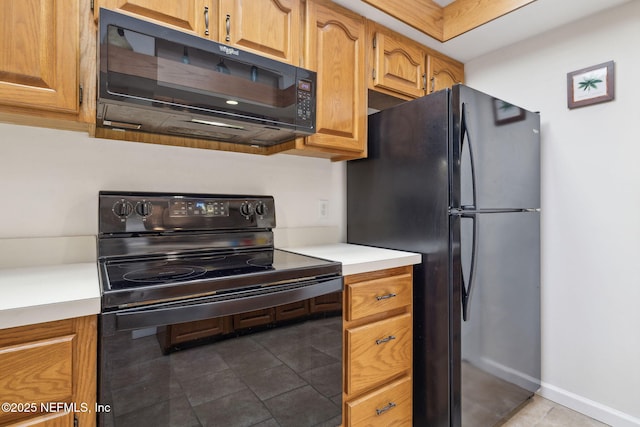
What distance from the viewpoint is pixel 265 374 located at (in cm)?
113

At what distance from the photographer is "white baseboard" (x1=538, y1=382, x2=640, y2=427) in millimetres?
1729

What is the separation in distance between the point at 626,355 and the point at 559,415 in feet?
1.59

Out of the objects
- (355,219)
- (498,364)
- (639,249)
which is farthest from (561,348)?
(355,219)

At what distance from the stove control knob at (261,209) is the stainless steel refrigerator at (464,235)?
0.65 m

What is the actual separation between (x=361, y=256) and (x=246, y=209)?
617 mm

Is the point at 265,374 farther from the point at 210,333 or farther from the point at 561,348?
the point at 561,348

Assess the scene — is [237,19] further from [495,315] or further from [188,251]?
[495,315]

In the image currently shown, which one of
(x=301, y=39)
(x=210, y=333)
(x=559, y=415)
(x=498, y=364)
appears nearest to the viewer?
(x=210, y=333)

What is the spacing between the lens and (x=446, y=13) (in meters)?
2.08

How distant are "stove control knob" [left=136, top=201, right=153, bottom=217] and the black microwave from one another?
333mm

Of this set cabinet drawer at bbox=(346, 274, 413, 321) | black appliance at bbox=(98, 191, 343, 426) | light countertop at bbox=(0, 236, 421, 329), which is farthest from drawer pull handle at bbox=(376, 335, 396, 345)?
light countertop at bbox=(0, 236, 421, 329)

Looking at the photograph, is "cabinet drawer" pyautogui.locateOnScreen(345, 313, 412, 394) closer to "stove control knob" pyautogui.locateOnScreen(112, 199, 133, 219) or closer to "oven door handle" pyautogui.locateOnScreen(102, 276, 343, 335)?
"oven door handle" pyautogui.locateOnScreen(102, 276, 343, 335)

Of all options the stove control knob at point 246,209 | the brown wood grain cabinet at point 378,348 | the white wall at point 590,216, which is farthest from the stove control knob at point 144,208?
the white wall at point 590,216

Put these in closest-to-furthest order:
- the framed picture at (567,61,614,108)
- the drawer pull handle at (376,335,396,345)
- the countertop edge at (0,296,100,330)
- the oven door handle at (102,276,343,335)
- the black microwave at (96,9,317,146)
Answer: the countertop edge at (0,296,100,330) < the oven door handle at (102,276,343,335) < the black microwave at (96,9,317,146) < the drawer pull handle at (376,335,396,345) < the framed picture at (567,61,614,108)
